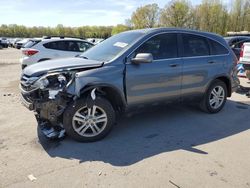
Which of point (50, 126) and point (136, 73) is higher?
point (136, 73)

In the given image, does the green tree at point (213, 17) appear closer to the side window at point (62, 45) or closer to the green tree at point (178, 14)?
the green tree at point (178, 14)

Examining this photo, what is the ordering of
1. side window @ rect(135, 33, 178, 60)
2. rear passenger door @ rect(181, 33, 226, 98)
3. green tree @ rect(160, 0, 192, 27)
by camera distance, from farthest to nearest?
1. green tree @ rect(160, 0, 192, 27)
2. rear passenger door @ rect(181, 33, 226, 98)
3. side window @ rect(135, 33, 178, 60)

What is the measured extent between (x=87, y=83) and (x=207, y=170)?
216cm

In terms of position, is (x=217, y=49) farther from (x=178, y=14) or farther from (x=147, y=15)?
(x=147, y=15)

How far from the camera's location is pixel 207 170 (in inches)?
137

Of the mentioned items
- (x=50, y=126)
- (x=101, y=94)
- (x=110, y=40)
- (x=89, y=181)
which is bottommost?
(x=89, y=181)

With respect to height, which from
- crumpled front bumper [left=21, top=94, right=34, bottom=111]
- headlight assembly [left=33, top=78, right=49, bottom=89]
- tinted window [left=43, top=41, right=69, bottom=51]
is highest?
tinted window [left=43, top=41, right=69, bottom=51]

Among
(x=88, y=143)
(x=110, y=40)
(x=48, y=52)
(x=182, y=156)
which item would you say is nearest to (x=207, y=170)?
(x=182, y=156)

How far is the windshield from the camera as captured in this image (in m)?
4.62

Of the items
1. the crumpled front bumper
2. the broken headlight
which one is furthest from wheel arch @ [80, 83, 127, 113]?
the crumpled front bumper

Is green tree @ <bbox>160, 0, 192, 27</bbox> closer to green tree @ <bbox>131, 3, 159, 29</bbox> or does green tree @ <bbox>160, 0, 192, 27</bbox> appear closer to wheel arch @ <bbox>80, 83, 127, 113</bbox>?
green tree @ <bbox>131, 3, 159, 29</bbox>

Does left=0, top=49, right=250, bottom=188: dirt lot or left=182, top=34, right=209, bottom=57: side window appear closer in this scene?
left=0, top=49, right=250, bottom=188: dirt lot

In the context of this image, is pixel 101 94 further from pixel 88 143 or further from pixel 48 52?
pixel 48 52

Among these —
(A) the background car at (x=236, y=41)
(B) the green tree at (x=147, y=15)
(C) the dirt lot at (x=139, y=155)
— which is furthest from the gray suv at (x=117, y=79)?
(B) the green tree at (x=147, y=15)
